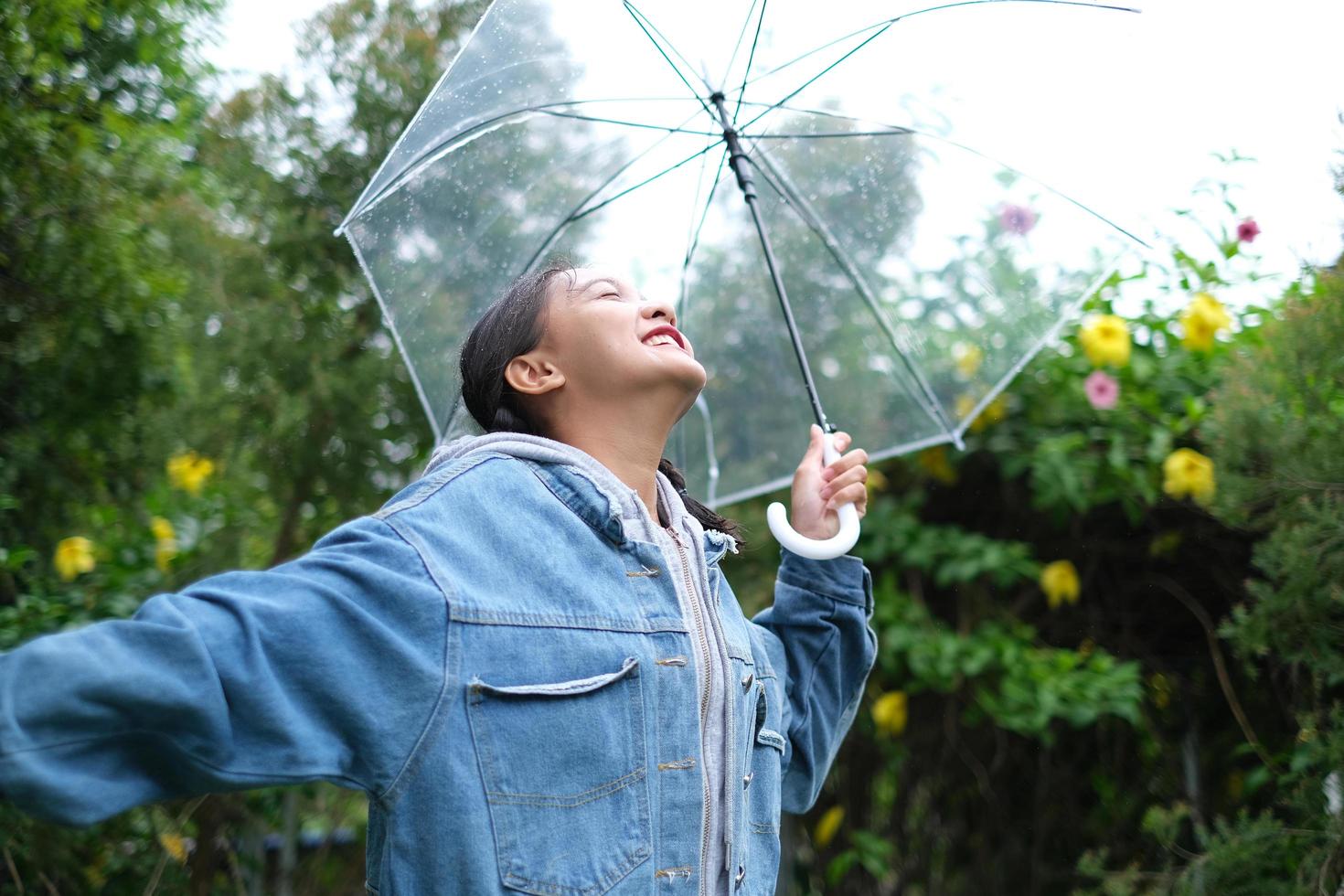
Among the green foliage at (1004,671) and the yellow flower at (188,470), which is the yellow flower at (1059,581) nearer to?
the green foliage at (1004,671)

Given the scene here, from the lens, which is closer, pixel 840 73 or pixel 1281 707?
pixel 840 73

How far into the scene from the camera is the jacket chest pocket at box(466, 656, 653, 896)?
1229mm

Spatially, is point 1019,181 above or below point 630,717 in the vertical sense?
above

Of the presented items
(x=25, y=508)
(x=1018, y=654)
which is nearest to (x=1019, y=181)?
(x=1018, y=654)

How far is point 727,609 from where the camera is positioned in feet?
5.30

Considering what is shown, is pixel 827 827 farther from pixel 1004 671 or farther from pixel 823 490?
pixel 823 490

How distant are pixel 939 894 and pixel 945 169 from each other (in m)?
2.08

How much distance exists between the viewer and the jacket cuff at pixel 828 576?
181 cm

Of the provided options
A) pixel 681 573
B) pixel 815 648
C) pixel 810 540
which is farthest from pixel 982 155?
pixel 681 573

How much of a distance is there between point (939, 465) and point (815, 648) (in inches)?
55.9

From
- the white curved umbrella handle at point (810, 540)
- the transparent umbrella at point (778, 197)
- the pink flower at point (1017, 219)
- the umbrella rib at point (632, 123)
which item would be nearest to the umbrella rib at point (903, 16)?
the transparent umbrella at point (778, 197)

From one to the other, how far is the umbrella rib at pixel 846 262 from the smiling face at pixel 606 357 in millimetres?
681

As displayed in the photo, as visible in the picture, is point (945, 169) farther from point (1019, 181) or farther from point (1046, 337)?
point (1046, 337)

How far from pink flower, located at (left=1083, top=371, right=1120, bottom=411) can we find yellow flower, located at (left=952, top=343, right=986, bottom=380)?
0.59m
